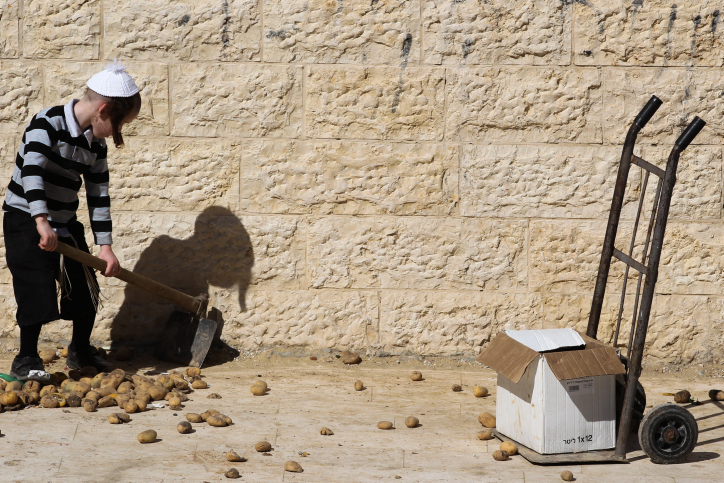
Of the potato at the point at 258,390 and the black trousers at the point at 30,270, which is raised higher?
the black trousers at the point at 30,270

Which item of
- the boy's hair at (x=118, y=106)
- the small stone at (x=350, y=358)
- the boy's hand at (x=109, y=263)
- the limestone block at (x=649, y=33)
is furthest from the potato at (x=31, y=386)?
the limestone block at (x=649, y=33)

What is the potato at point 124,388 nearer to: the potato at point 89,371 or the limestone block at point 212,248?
the potato at point 89,371

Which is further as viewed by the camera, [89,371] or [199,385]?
[89,371]

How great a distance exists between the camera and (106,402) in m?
3.81

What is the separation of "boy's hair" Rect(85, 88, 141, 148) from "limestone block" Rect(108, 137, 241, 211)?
2.22 feet

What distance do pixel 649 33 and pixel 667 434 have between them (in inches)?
96.0

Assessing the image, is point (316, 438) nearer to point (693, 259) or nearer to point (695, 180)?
point (693, 259)

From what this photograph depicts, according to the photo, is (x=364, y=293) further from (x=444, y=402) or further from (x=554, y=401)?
(x=554, y=401)

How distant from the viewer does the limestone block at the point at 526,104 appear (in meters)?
4.57

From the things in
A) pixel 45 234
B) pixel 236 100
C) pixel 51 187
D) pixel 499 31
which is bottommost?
pixel 45 234

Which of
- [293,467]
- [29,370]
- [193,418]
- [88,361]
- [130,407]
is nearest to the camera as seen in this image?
[293,467]

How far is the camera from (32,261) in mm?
4020

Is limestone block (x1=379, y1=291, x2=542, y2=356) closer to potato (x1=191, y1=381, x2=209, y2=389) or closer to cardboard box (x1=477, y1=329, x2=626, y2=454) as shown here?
potato (x1=191, y1=381, x2=209, y2=389)

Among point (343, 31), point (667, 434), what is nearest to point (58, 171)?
point (343, 31)
